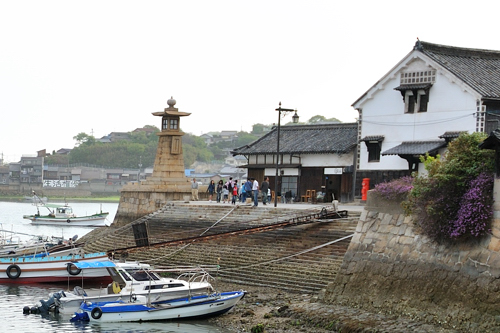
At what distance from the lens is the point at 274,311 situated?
2550cm

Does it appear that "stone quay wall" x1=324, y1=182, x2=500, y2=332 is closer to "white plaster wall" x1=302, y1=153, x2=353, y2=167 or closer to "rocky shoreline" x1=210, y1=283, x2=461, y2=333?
"rocky shoreline" x1=210, y1=283, x2=461, y2=333

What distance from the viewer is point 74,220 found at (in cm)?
8956

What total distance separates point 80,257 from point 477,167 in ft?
67.6

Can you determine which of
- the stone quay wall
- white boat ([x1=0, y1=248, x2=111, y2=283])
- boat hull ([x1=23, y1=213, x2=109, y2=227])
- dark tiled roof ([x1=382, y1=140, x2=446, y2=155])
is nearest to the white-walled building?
dark tiled roof ([x1=382, y1=140, x2=446, y2=155])

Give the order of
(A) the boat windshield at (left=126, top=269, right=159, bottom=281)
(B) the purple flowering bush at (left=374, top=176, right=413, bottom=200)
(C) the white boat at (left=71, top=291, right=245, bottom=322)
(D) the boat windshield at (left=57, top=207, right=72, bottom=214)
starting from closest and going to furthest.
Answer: (B) the purple flowering bush at (left=374, top=176, right=413, bottom=200)
(C) the white boat at (left=71, top=291, right=245, bottom=322)
(A) the boat windshield at (left=126, top=269, right=159, bottom=281)
(D) the boat windshield at (left=57, top=207, right=72, bottom=214)

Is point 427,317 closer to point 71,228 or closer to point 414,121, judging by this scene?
point 414,121

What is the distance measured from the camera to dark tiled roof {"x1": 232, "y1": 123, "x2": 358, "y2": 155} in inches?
1794

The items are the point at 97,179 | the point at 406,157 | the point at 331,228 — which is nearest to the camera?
the point at 331,228

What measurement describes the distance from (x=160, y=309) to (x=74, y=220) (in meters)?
65.2

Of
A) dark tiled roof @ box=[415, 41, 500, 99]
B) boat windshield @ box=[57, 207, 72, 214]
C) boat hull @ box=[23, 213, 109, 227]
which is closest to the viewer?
dark tiled roof @ box=[415, 41, 500, 99]

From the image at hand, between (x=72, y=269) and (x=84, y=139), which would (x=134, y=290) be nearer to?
(x=72, y=269)

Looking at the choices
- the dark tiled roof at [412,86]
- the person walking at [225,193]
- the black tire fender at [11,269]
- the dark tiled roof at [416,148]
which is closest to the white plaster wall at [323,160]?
the person walking at [225,193]

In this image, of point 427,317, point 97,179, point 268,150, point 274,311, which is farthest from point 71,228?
point 97,179

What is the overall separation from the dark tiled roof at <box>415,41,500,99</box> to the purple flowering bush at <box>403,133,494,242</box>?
15049 millimetres
